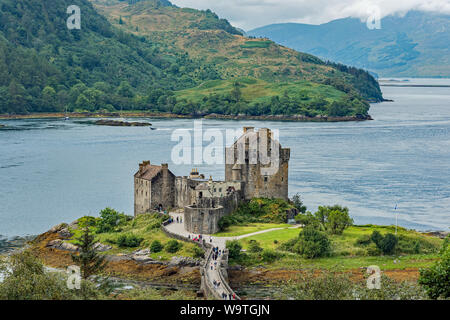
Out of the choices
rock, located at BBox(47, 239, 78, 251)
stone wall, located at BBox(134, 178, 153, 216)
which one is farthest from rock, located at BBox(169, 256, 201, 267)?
stone wall, located at BBox(134, 178, 153, 216)

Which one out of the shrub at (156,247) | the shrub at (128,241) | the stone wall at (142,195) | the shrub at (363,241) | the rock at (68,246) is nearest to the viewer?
the shrub at (156,247)

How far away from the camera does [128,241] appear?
60719mm

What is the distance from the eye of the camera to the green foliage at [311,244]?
179 feet

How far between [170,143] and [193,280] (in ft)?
331

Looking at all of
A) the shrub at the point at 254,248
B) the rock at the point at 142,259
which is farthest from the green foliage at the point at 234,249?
the rock at the point at 142,259

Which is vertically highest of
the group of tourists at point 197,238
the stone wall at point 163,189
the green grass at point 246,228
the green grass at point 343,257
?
the stone wall at point 163,189

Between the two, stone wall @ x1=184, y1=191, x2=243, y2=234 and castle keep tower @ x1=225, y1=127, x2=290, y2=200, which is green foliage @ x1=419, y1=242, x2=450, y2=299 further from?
castle keep tower @ x1=225, y1=127, x2=290, y2=200

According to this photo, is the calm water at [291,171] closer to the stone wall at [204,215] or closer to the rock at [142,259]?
the rock at [142,259]

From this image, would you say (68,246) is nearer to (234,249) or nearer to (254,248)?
(234,249)

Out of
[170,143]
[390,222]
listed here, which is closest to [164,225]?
[390,222]

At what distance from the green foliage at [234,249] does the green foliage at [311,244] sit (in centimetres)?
476
